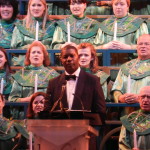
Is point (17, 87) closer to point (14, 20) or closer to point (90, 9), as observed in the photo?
point (14, 20)

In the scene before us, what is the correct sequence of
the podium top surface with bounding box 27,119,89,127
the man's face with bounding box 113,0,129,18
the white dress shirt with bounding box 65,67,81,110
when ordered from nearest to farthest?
the podium top surface with bounding box 27,119,89,127, the white dress shirt with bounding box 65,67,81,110, the man's face with bounding box 113,0,129,18

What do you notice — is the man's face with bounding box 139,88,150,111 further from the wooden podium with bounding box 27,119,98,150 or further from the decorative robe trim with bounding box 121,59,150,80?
the wooden podium with bounding box 27,119,98,150

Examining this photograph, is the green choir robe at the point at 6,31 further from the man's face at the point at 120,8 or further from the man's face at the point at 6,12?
the man's face at the point at 120,8

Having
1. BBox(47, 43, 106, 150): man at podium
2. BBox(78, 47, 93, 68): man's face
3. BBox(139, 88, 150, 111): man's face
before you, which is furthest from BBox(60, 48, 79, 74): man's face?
BBox(78, 47, 93, 68): man's face

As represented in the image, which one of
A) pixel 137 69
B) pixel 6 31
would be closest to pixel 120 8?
pixel 137 69

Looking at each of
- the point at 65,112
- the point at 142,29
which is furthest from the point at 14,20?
the point at 65,112

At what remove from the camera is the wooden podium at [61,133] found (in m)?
4.39

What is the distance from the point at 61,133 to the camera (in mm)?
4391

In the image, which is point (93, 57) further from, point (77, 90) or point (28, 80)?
point (77, 90)

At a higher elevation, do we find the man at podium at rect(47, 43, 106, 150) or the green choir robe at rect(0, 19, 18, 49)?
the green choir robe at rect(0, 19, 18, 49)

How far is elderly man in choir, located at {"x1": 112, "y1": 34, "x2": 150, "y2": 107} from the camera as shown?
7.11 metres

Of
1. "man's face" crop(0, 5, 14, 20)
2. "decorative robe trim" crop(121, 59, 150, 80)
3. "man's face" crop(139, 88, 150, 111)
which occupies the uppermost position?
"man's face" crop(0, 5, 14, 20)

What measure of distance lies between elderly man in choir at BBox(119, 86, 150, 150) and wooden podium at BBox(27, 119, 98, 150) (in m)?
1.85

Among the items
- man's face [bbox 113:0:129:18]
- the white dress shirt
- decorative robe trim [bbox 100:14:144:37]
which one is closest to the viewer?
the white dress shirt
